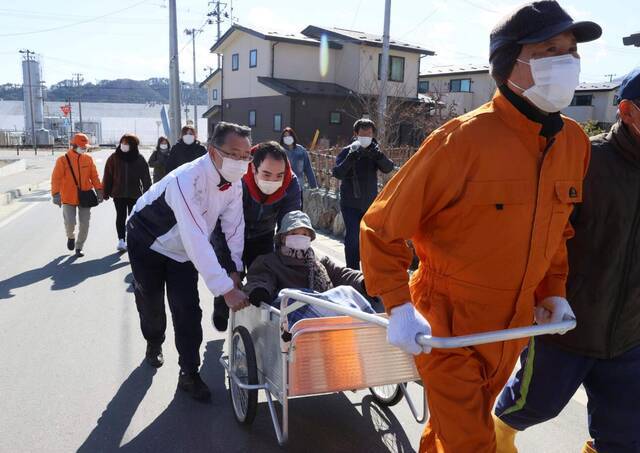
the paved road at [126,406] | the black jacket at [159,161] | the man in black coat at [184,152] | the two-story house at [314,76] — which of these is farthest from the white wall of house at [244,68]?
the paved road at [126,406]

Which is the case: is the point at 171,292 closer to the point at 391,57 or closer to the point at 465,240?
the point at 465,240

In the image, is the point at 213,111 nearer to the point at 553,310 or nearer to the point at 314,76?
the point at 314,76

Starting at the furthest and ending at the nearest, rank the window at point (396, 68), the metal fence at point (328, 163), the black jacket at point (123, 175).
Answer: the window at point (396, 68) < the metal fence at point (328, 163) < the black jacket at point (123, 175)

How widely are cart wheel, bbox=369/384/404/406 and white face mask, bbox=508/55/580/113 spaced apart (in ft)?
7.22

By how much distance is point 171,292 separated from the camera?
3.94m

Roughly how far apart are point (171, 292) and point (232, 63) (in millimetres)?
31414

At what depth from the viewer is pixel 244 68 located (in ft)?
105

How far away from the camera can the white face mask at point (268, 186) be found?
4094mm

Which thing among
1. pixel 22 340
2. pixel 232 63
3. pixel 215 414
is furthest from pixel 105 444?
pixel 232 63

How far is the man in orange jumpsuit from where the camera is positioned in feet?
6.33

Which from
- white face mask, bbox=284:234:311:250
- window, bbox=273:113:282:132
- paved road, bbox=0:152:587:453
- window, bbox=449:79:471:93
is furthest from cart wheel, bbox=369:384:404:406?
window, bbox=449:79:471:93

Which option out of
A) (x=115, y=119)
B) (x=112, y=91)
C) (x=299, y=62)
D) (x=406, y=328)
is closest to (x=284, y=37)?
(x=299, y=62)

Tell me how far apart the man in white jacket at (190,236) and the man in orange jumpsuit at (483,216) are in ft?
5.22

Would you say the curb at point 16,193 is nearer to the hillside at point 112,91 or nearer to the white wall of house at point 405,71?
the white wall of house at point 405,71
